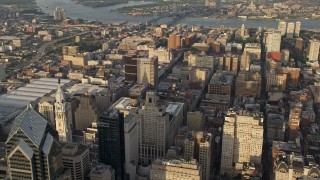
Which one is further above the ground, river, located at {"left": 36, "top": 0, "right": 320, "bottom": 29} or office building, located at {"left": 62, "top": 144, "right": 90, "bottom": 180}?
river, located at {"left": 36, "top": 0, "right": 320, "bottom": 29}

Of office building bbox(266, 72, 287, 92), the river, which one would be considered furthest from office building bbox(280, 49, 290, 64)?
the river

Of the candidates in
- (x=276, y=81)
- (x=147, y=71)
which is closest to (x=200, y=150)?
(x=147, y=71)

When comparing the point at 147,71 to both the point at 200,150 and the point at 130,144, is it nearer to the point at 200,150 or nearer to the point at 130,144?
the point at 130,144

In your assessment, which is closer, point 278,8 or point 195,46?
point 195,46

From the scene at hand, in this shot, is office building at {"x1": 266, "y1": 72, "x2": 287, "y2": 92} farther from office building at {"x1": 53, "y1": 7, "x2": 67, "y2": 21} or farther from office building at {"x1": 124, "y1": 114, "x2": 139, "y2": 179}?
office building at {"x1": 53, "y1": 7, "x2": 67, "y2": 21}

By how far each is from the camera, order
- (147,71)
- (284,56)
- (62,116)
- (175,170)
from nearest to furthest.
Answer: (175,170), (62,116), (147,71), (284,56)

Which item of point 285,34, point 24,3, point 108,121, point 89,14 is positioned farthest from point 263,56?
point 24,3

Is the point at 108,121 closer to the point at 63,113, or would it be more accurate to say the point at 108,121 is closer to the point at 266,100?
the point at 63,113
